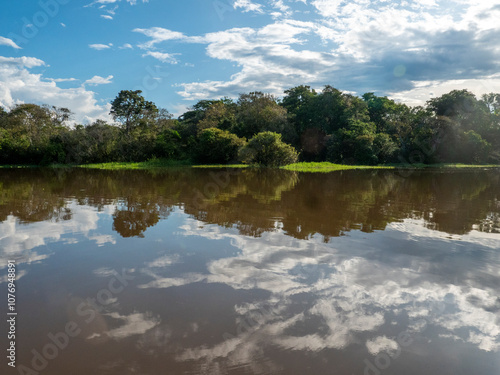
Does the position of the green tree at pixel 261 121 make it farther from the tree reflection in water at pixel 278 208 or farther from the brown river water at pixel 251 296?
the brown river water at pixel 251 296

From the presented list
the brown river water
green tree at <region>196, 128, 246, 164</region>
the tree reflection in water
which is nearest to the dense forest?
green tree at <region>196, 128, 246, 164</region>

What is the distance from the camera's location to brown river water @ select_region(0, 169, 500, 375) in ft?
11.0

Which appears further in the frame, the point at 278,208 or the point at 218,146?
the point at 218,146

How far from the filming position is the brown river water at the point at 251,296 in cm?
334

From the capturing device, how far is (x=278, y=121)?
157 feet

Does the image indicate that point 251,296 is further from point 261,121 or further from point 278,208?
point 261,121

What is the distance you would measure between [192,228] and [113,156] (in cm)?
4050

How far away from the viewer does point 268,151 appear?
37.1 meters

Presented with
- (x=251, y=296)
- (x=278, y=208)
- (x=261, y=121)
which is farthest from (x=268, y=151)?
(x=251, y=296)

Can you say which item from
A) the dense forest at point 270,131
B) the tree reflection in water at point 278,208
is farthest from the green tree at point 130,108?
the tree reflection in water at point 278,208

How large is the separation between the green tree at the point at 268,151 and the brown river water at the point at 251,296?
89.5 ft

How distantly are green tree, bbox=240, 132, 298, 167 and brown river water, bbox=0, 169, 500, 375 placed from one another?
27289 millimetres

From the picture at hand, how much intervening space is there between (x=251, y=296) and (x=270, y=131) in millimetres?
41621

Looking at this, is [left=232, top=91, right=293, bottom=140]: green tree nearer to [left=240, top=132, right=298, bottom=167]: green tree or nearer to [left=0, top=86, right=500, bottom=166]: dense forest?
[left=0, top=86, right=500, bottom=166]: dense forest
